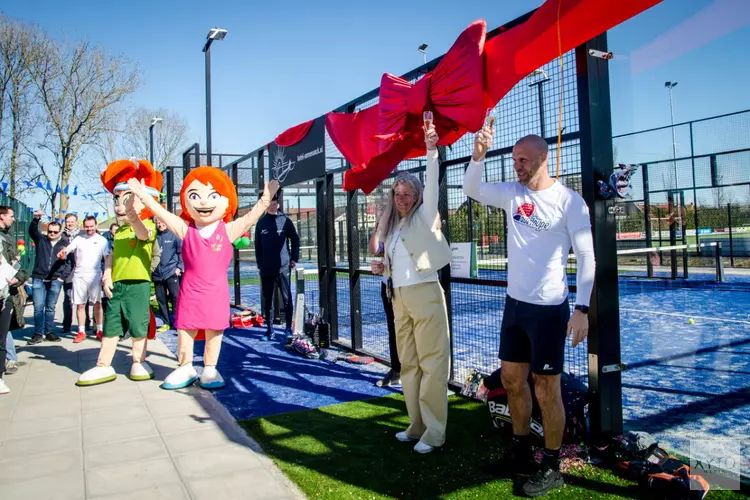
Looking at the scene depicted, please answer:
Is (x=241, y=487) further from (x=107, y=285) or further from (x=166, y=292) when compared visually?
(x=166, y=292)

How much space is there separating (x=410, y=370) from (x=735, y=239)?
8.72 m

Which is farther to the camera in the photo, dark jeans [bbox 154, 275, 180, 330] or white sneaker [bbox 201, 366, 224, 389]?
dark jeans [bbox 154, 275, 180, 330]

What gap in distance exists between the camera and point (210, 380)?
540 centimetres

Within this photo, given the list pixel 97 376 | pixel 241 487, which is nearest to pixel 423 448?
pixel 241 487

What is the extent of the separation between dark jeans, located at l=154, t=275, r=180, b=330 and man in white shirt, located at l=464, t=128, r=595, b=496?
6.78 m

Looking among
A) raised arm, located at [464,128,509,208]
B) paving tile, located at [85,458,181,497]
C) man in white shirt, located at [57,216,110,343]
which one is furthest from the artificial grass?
man in white shirt, located at [57,216,110,343]

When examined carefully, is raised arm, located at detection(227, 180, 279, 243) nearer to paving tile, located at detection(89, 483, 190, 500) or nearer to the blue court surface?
the blue court surface

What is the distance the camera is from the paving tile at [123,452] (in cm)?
364

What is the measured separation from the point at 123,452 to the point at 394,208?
262 centimetres

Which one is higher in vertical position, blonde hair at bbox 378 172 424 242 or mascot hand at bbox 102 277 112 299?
blonde hair at bbox 378 172 424 242

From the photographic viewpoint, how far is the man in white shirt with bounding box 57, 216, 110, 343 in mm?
7949

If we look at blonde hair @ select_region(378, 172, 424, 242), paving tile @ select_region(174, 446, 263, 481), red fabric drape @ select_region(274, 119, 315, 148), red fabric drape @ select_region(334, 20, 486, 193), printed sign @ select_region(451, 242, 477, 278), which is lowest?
paving tile @ select_region(174, 446, 263, 481)

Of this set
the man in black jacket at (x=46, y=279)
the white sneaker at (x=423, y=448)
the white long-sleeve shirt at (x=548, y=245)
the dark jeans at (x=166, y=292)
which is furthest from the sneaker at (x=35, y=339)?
the white long-sleeve shirt at (x=548, y=245)

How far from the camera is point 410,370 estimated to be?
3.74m
